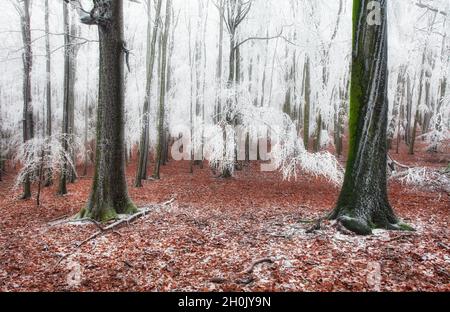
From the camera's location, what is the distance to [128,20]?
18.8 m

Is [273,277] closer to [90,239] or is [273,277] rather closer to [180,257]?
[180,257]

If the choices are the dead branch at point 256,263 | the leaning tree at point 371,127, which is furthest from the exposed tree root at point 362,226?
the dead branch at point 256,263

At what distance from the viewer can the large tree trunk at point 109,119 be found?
22.0 feet

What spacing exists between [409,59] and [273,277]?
14.1m

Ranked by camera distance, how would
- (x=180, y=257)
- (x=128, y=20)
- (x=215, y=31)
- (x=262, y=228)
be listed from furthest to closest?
(x=215, y=31)
(x=128, y=20)
(x=262, y=228)
(x=180, y=257)

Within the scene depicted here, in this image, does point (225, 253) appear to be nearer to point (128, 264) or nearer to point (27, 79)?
point (128, 264)

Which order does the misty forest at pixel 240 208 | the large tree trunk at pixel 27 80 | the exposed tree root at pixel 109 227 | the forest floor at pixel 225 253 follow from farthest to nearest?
the large tree trunk at pixel 27 80, the exposed tree root at pixel 109 227, the misty forest at pixel 240 208, the forest floor at pixel 225 253

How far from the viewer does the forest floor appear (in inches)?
149

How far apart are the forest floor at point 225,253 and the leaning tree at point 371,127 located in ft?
1.52

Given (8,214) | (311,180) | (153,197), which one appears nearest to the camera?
(8,214)

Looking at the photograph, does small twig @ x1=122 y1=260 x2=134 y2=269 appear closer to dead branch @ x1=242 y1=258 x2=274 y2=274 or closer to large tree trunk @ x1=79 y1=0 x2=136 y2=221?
Result: dead branch @ x1=242 y1=258 x2=274 y2=274

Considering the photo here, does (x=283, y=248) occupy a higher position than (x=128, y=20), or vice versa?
(x=128, y=20)

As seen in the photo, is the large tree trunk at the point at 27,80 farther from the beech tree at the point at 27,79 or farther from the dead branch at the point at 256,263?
the dead branch at the point at 256,263

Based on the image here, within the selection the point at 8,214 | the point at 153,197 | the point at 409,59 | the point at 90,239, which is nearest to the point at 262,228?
the point at 90,239
